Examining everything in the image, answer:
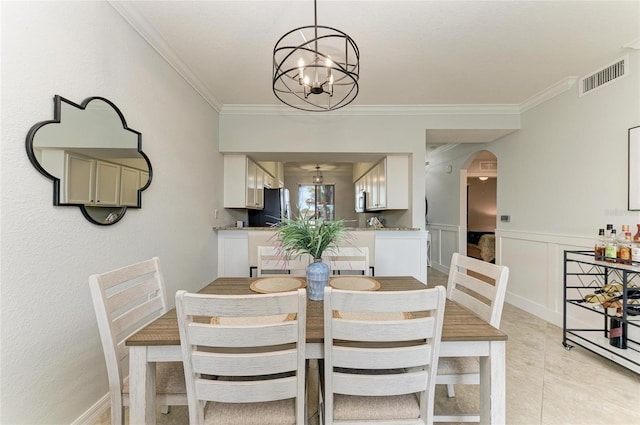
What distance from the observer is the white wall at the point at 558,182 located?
2.29 meters

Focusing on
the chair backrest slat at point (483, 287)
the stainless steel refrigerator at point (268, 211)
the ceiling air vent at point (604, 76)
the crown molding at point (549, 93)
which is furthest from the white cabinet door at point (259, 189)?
the ceiling air vent at point (604, 76)

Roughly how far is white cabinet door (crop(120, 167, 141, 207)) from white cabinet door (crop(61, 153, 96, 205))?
208 mm

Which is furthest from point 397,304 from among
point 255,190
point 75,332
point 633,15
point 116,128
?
point 255,190

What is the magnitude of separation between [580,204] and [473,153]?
199cm

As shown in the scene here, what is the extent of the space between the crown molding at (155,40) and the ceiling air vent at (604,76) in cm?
364

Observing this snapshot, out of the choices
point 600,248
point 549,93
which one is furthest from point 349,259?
point 549,93

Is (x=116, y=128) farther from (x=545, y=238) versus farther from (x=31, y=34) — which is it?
(x=545, y=238)

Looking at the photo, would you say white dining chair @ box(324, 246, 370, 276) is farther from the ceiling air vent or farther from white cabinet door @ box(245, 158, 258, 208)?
the ceiling air vent

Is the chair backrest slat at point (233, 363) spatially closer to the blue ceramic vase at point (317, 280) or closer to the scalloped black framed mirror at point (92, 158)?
the blue ceramic vase at point (317, 280)

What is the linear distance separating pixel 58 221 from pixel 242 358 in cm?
119

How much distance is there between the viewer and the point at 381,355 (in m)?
0.95

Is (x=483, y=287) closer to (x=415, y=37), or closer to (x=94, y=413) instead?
(x=415, y=37)

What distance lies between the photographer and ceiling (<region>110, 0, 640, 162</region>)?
1.76m

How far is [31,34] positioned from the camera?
1.22 m
